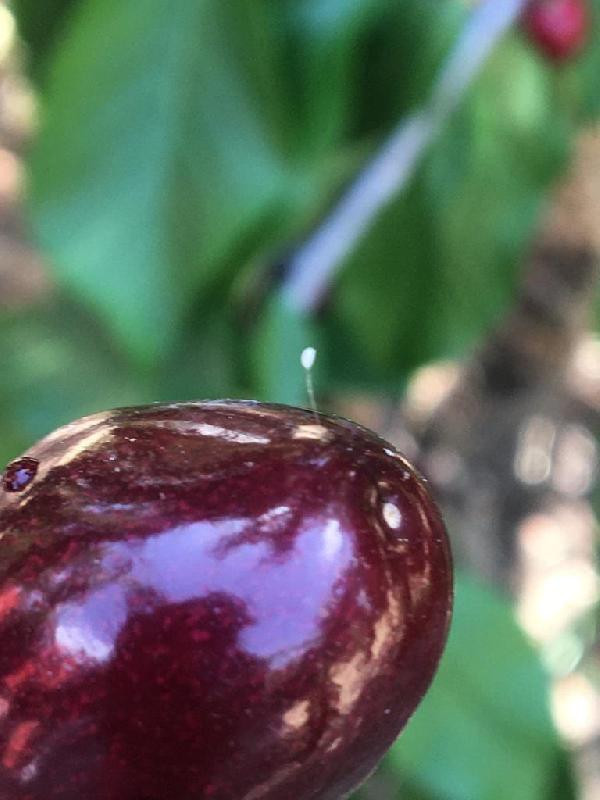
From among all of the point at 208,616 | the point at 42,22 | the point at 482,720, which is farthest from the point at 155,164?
the point at 208,616

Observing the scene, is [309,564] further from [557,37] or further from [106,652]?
[557,37]

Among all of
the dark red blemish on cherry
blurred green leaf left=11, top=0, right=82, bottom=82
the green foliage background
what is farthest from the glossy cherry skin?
blurred green leaf left=11, top=0, right=82, bottom=82

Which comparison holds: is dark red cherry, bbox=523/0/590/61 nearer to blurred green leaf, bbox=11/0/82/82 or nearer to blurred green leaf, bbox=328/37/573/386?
blurred green leaf, bbox=328/37/573/386

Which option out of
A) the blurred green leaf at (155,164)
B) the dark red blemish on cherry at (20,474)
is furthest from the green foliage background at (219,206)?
the dark red blemish on cherry at (20,474)

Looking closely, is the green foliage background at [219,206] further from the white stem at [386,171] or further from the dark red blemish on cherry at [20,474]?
the dark red blemish on cherry at [20,474]

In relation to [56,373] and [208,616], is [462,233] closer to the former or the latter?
[56,373]
